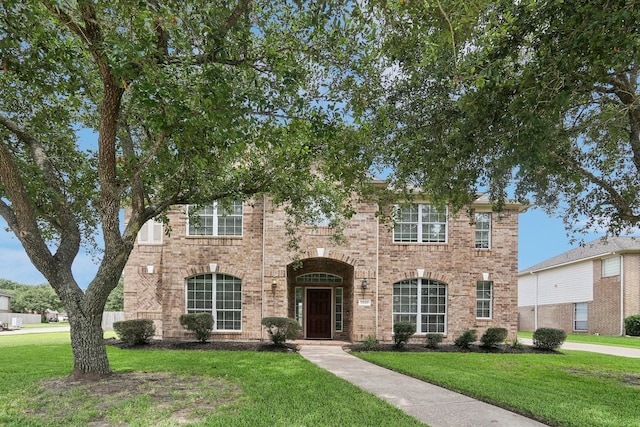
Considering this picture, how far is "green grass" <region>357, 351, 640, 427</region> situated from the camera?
21.4 ft

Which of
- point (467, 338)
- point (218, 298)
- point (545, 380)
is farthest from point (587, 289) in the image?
point (218, 298)

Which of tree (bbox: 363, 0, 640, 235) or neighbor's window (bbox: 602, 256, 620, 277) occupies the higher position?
tree (bbox: 363, 0, 640, 235)

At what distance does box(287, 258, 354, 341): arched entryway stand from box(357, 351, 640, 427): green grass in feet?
14.0

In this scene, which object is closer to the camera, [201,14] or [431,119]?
[201,14]

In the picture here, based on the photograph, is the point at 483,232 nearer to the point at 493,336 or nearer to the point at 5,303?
the point at 493,336

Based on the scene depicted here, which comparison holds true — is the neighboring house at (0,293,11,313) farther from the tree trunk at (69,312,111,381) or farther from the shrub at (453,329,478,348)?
the shrub at (453,329,478,348)

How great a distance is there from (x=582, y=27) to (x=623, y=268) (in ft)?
85.1

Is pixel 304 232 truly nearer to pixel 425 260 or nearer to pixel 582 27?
pixel 425 260

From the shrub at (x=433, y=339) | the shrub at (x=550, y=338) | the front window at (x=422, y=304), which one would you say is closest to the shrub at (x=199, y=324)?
the front window at (x=422, y=304)

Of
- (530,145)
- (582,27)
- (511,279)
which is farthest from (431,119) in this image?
(511,279)

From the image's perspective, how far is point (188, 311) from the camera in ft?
53.5

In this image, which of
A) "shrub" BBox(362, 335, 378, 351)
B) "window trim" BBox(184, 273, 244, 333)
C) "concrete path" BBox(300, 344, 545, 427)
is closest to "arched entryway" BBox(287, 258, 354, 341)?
"window trim" BBox(184, 273, 244, 333)

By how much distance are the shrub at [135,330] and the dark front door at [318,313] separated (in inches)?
241

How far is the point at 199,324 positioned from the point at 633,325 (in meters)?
23.9
